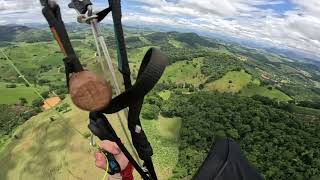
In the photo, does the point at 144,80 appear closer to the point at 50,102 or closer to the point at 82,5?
the point at 82,5

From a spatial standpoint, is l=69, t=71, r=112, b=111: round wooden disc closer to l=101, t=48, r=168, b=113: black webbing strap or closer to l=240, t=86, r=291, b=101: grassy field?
l=101, t=48, r=168, b=113: black webbing strap

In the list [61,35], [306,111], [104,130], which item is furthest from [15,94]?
[61,35]

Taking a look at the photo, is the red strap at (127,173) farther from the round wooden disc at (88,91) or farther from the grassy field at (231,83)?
the grassy field at (231,83)

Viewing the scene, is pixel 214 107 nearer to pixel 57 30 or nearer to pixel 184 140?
pixel 184 140

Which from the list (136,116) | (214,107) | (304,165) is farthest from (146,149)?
(214,107)

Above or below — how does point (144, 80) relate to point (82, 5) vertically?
below

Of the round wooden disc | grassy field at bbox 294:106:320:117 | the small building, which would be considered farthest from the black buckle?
grassy field at bbox 294:106:320:117
